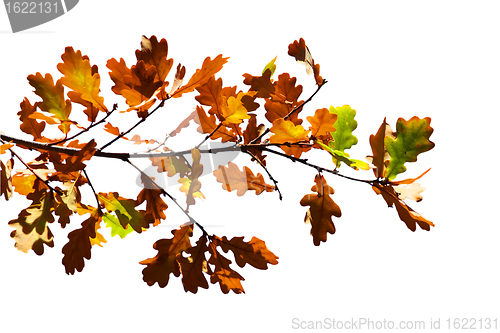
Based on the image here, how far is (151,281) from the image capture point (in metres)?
1.16

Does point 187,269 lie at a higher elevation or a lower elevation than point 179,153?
lower

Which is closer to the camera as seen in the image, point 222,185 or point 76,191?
point 76,191

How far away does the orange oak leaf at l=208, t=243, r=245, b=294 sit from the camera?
1165 mm

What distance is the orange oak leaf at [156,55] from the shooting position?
3.45 ft

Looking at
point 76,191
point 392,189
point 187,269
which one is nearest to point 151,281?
point 187,269

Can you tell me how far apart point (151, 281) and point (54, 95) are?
0.50 meters

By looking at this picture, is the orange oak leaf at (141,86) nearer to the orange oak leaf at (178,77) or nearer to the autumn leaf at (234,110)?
the orange oak leaf at (178,77)

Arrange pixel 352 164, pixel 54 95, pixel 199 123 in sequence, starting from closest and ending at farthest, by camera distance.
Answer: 1. pixel 352 164
2. pixel 54 95
3. pixel 199 123

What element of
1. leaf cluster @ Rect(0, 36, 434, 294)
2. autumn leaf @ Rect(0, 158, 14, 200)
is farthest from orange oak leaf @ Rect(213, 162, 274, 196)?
autumn leaf @ Rect(0, 158, 14, 200)

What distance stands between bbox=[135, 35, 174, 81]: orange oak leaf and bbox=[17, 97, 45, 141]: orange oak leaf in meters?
0.39

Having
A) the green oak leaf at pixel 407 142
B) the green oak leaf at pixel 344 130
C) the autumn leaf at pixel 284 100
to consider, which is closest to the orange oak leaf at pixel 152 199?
the autumn leaf at pixel 284 100

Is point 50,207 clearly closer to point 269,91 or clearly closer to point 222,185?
point 222,185

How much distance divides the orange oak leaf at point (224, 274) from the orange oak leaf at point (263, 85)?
1.32ft

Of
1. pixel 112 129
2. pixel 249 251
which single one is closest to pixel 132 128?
pixel 112 129
